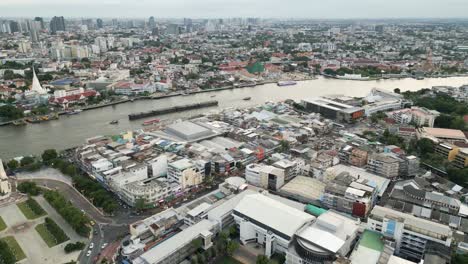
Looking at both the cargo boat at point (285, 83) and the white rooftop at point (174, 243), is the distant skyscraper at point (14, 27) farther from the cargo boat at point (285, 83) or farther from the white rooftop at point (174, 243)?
the white rooftop at point (174, 243)

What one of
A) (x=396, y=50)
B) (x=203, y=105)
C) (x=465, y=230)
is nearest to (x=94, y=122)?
(x=203, y=105)

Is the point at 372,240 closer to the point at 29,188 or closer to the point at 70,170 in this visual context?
the point at 70,170

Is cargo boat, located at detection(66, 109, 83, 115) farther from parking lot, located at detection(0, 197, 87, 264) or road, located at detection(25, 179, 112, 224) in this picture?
parking lot, located at detection(0, 197, 87, 264)

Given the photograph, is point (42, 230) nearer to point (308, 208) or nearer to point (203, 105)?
point (308, 208)

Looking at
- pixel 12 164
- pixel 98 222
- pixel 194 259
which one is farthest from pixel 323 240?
pixel 12 164

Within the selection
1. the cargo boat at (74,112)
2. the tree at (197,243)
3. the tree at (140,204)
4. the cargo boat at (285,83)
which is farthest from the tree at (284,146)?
the cargo boat at (285,83)
